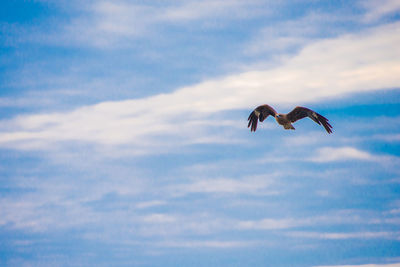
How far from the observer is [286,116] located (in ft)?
119

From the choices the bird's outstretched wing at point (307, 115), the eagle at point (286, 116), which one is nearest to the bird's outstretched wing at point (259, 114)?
the eagle at point (286, 116)

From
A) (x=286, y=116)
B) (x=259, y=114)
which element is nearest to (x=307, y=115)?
(x=286, y=116)

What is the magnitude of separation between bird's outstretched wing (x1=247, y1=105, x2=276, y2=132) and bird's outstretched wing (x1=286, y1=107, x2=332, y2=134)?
6.67 feet

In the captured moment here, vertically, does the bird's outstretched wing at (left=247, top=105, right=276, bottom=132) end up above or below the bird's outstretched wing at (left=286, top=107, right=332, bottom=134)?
above

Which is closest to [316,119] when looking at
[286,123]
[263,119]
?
[286,123]

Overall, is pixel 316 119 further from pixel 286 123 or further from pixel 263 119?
pixel 263 119

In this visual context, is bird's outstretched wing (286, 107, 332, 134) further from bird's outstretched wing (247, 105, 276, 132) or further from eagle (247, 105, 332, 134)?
bird's outstretched wing (247, 105, 276, 132)

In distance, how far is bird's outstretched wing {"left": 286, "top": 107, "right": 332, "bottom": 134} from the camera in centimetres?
3472

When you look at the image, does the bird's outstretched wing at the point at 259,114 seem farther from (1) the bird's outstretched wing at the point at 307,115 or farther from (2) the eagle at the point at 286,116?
(1) the bird's outstretched wing at the point at 307,115

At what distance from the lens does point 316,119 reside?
1379 inches

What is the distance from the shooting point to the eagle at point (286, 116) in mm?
34875

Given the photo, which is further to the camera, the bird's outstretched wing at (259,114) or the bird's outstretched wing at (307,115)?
the bird's outstretched wing at (259,114)

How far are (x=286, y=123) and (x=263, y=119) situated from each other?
9.28 ft

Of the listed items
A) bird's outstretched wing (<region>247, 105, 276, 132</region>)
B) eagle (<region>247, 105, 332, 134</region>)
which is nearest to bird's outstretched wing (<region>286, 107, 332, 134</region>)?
eagle (<region>247, 105, 332, 134</region>)
